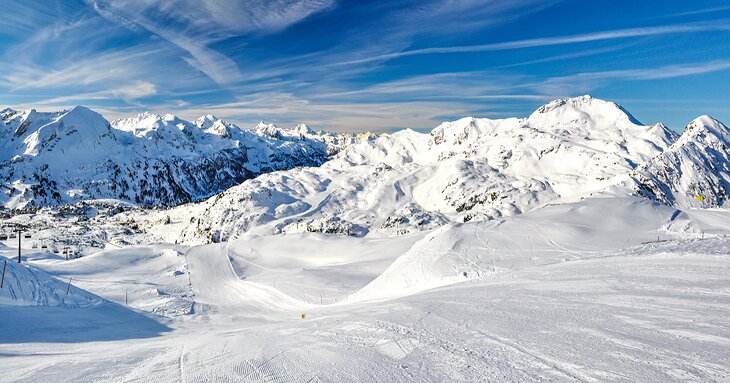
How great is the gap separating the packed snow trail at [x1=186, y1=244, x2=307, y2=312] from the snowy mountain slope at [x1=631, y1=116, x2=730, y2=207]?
14204cm

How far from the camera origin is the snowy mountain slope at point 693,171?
146 meters

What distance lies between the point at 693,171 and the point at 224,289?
637 ft

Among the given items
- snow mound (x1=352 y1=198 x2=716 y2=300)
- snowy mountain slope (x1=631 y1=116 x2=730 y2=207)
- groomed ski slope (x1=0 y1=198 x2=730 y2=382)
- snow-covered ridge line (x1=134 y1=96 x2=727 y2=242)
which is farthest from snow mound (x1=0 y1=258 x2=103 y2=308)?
snowy mountain slope (x1=631 y1=116 x2=730 y2=207)

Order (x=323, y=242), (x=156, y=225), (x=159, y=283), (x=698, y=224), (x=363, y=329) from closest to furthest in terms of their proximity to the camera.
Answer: (x=363, y=329) < (x=698, y=224) < (x=159, y=283) < (x=323, y=242) < (x=156, y=225)

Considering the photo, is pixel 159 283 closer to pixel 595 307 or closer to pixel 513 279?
pixel 513 279

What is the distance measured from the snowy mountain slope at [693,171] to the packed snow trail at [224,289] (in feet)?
466

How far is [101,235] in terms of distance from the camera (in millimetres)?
163125

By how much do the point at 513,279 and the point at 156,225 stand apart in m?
204

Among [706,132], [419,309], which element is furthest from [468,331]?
[706,132]

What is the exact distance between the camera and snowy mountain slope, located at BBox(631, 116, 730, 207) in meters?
146

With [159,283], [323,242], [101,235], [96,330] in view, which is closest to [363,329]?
[96,330]

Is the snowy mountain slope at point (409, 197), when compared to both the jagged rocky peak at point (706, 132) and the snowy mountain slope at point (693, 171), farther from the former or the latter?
the jagged rocky peak at point (706, 132)

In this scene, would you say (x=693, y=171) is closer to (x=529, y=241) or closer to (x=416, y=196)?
(x=416, y=196)

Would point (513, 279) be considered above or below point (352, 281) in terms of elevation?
above
